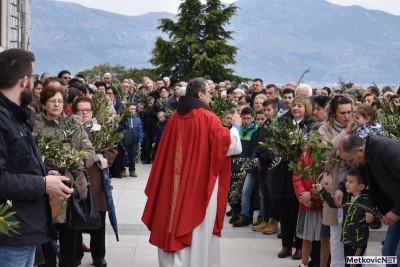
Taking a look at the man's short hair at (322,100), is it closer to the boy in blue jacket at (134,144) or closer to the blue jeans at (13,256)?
the blue jeans at (13,256)

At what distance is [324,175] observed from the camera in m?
7.43

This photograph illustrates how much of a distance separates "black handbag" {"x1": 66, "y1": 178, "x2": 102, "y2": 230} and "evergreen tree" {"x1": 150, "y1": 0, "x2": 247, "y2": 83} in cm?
3252

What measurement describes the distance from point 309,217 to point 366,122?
148 centimetres

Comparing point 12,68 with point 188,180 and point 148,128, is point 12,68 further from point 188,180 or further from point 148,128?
point 148,128

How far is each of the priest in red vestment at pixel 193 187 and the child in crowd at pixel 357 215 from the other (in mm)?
1507

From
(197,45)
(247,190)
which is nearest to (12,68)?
(247,190)

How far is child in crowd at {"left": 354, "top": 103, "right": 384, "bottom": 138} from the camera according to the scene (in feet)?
22.4

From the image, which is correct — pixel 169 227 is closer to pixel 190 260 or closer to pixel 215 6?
pixel 190 260

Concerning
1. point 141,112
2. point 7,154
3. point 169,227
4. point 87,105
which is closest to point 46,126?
point 87,105

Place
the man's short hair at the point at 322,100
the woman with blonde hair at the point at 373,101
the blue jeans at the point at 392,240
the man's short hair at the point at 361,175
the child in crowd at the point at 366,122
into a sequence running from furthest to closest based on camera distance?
the woman with blonde hair at the point at 373,101, the man's short hair at the point at 322,100, the child in crowd at the point at 366,122, the man's short hair at the point at 361,175, the blue jeans at the point at 392,240

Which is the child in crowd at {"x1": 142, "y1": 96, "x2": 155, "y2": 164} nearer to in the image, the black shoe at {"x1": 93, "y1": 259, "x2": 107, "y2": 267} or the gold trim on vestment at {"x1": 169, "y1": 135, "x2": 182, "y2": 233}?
the black shoe at {"x1": 93, "y1": 259, "x2": 107, "y2": 267}

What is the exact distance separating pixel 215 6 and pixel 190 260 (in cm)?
3451

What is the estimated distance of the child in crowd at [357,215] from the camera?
252 inches

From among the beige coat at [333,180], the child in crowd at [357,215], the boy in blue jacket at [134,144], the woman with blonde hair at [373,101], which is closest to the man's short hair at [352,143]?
the child in crowd at [357,215]
